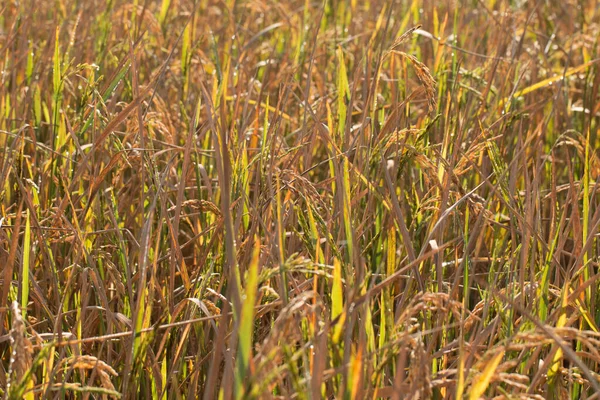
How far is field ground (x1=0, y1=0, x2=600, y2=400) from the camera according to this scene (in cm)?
97

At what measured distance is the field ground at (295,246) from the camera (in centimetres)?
97

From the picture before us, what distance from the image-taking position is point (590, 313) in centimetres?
135

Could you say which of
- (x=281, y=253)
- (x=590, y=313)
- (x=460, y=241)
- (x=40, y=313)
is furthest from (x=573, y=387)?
(x=40, y=313)

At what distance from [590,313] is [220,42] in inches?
67.3

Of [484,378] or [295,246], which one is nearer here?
[484,378]

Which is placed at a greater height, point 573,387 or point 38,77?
point 38,77

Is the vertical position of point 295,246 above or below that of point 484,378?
Result: below

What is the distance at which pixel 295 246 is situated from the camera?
1594mm

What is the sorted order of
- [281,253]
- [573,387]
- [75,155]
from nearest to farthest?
[281,253] < [573,387] < [75,155]

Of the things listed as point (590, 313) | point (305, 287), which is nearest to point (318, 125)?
point (305, 287)

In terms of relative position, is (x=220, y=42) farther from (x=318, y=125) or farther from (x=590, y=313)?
(x=590, y=313)

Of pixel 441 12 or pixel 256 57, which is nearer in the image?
pixel 256 57


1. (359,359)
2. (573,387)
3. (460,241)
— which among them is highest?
(359,359)

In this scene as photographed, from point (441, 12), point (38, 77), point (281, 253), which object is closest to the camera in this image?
point (281, 253)
